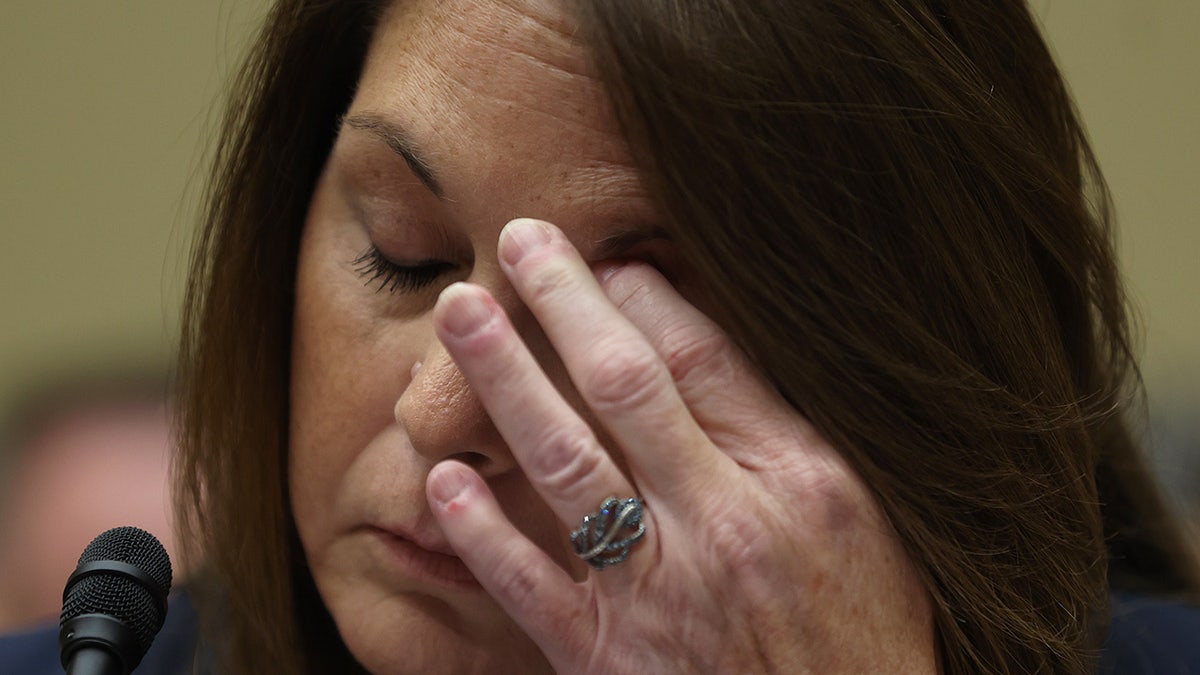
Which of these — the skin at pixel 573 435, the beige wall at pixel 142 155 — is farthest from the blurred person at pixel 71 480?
the skin at pixel 573 435

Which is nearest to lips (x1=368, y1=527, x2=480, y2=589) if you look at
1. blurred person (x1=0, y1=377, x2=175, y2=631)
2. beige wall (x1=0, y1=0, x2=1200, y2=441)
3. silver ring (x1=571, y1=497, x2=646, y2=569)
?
silver ring (x1=571, y1=497, x2=646, y2=569)

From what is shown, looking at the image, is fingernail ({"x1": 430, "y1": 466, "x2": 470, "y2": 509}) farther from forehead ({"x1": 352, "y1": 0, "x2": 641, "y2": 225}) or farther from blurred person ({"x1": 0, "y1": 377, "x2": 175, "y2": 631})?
blurred person ({"x1": 0, "y1": 377, "x2": 175, "y2": 631})

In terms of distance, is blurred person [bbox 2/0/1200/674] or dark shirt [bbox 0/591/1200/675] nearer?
blurred person [bbox 2/0/1200/674]

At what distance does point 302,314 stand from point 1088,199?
0.77 m

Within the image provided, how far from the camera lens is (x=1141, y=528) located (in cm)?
135

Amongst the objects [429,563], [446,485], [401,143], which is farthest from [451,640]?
[401,143]

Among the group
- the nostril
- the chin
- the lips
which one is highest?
the nostril

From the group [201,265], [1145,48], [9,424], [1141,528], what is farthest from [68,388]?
[1145,48]

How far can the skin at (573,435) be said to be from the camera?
84 cm

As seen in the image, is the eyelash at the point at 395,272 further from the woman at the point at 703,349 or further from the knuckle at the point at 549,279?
the knuckle at the point at 549,279

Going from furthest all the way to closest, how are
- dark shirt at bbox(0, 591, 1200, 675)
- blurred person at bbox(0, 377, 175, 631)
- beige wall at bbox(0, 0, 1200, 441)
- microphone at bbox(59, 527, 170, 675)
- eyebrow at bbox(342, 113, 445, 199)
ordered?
beige wall at bbox(0, 0, 1200, 441)
blurred person at bbox(0, 377, 175, 631)
dark shirt at bbox(0, 591, 1200, 675)
eyebrow at bbox(342, 113, 445, 199)
microphone at bbox(59, 527, 170, 675)

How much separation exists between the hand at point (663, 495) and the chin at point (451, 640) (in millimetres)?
93

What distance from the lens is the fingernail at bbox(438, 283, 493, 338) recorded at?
84 cm

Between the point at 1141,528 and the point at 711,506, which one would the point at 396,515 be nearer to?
the point at 711,506
